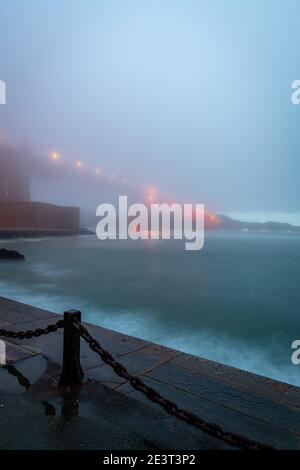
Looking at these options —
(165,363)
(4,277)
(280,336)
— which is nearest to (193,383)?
(165,363)

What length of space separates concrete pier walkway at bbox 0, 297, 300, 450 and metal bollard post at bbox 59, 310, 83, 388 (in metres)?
0.14

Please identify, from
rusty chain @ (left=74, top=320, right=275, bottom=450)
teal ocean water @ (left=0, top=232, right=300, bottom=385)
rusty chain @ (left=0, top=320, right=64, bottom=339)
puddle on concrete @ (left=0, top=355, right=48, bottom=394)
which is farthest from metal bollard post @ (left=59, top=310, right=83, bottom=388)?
teal ocean water @ (left=0, top=232, right=300, bottom=385)

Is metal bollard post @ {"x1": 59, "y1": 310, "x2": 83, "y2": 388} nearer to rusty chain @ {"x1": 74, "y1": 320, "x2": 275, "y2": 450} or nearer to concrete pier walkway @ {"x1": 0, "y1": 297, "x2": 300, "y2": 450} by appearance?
concrete pier walkway @ {"x1": 0, "y1": 297, "x2": 300, "y2": 450}

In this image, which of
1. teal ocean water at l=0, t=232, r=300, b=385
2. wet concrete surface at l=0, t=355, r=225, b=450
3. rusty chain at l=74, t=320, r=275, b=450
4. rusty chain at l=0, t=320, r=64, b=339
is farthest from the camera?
teal ocean water at l=0, t=232, r=300, b=385

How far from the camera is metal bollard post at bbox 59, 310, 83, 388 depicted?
3.48 m

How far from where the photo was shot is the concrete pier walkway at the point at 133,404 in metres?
2.69

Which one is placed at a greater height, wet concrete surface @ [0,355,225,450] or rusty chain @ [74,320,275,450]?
rusty chain @ [74,320,275,450]

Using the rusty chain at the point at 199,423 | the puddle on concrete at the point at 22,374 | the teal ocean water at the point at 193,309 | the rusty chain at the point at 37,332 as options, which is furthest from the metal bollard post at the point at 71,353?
the teal ocean water at the point at 193,309

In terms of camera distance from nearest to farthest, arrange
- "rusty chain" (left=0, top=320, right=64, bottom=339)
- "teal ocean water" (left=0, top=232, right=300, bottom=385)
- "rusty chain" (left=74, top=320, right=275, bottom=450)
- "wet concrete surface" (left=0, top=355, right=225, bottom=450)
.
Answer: "rusty chain" (left=74, top=320, right=275, bottom=450) < "wet concrete surface" (left=0, top=355, right=225, bottom=450) < "rusty chain" (left=0, top=320, right=64, bottom=339) < "teal ocean water" (left=0, top=232, right=300, bottom=385)

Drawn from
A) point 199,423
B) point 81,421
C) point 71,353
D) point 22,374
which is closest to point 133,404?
point 81,421

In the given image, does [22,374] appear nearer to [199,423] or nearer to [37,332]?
[37,332]

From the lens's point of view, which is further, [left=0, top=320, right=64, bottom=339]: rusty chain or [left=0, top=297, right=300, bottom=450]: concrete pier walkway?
[left=0, top=320, right=64, bottom=339]: rusty chain

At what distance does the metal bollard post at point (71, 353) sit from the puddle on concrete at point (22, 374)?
0.40 meters

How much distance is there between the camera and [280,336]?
417 inches
